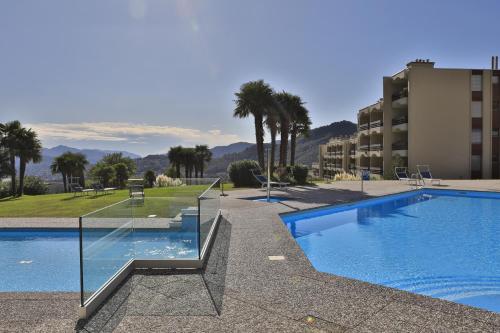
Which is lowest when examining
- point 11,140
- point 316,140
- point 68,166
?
point 68,166

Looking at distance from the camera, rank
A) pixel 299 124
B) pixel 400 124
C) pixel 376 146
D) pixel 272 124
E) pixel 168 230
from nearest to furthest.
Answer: pixel 168 230, pixel 272 124, pixel 400 124, pixel 299 124, pixel 376 146

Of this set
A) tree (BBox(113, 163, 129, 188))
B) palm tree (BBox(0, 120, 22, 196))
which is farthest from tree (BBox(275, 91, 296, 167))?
tree (BBox(113, 163, 129, 188))

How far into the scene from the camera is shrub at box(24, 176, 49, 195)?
3921cm

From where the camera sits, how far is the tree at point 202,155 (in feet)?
217

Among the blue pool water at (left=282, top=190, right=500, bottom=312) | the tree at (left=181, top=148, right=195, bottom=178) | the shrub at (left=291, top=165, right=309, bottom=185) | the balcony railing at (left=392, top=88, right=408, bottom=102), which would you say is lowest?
the blue pool water at (left=282, top=190, right=500, bottom=312)

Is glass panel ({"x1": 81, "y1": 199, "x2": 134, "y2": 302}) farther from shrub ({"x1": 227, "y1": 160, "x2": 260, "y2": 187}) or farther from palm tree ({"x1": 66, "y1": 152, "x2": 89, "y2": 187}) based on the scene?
palm tree ({"x1": 66, "y1": 152, "x2": 89, "y2": 187})

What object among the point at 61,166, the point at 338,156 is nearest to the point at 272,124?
the point at 338,156

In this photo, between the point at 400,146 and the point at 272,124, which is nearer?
the point at 272,124

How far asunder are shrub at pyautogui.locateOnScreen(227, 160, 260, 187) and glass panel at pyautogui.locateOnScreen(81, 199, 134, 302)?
615 inches

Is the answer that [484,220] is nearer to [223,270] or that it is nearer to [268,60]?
[223,270]

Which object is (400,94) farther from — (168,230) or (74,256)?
(74,256)

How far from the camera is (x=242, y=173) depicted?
20.9 metres

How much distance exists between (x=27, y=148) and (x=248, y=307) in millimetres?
36845

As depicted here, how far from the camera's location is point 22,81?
20.7 m
